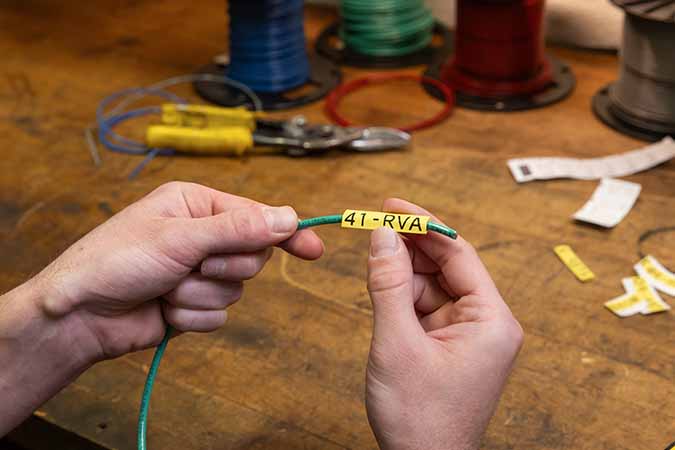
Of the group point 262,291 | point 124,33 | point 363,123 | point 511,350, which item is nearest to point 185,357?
point 262,291

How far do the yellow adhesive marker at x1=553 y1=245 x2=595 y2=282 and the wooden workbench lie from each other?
1 centimetres

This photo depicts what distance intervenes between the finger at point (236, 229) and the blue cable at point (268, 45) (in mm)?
716

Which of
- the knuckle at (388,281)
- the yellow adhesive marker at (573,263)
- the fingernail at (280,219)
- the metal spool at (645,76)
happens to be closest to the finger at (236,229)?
the fingernail at (280,219)

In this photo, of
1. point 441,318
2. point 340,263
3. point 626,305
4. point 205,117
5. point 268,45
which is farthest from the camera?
point 268,45

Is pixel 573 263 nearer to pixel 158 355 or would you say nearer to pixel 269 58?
pixel 158 355

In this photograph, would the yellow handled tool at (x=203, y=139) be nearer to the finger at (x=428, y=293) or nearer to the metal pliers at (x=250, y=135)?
the metal pliers at (x=250, y=135)

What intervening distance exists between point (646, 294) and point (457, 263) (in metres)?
0.32

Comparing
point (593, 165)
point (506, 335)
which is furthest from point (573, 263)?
point (506, 335)

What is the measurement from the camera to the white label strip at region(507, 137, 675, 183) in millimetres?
1155

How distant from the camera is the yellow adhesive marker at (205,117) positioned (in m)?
1.27

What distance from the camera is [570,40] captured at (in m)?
1.53

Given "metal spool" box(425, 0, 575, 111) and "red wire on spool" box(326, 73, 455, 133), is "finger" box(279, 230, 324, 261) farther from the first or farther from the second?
"metal spool" box(425, 0, 575, 111)

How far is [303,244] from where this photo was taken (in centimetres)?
79

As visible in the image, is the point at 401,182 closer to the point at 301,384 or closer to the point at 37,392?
the point at 301,384
